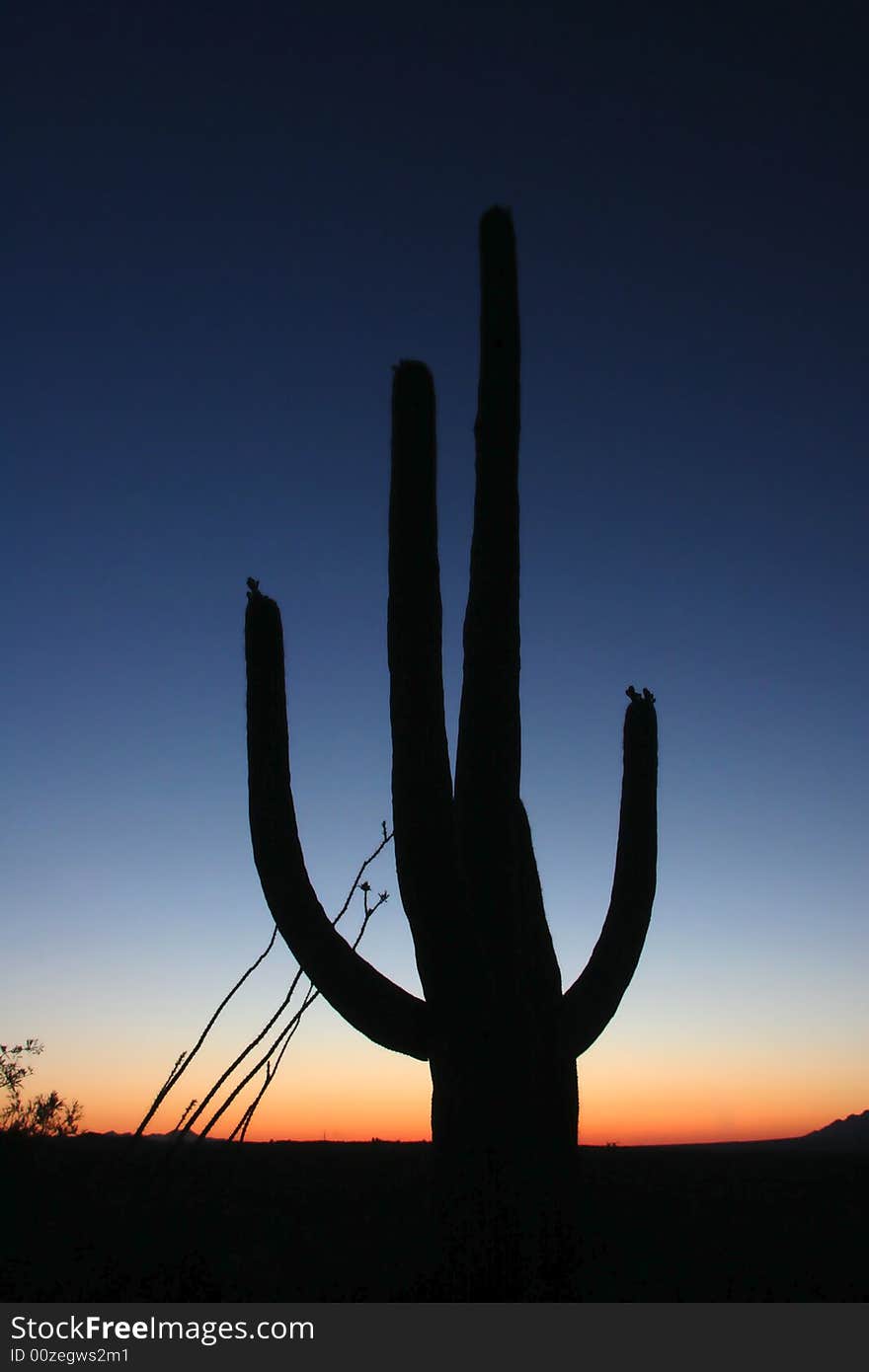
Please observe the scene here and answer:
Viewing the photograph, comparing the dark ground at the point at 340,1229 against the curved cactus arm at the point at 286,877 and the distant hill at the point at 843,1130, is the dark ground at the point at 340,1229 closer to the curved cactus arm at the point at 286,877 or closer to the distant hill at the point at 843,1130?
the curved cactus arm at the point at 286,877

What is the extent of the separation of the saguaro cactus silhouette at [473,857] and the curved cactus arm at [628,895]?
0.02 metres

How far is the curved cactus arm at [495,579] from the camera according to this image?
7.09m

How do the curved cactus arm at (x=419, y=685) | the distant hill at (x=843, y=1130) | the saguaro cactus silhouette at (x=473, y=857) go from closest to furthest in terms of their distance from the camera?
the saguaro cactus silhouette at (x=473, y=857), the curved cactus arm at (x=419, y=685), the distant hill at (x=843, y=1130)

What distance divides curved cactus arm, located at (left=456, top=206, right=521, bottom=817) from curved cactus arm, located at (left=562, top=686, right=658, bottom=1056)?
1.55m

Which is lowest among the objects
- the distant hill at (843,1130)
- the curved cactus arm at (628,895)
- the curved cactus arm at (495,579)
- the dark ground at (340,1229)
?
the distant hill at (843,1130)

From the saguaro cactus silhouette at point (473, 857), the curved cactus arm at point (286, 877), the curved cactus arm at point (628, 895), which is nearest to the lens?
the saguaro cactus silhouette at point (473, 857)

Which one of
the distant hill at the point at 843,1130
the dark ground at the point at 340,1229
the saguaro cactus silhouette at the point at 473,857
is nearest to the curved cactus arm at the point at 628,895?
the saguaro cactus silhouette at the point at 473,857

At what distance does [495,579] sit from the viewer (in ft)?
23.9

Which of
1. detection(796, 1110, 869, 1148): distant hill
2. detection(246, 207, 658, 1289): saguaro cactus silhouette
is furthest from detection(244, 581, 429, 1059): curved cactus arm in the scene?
detection(796, 1110, 869, 1148): distant hill

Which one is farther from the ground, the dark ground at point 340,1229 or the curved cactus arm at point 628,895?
the curved cactus arm at point 628,895

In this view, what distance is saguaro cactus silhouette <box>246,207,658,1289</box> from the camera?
6.34m

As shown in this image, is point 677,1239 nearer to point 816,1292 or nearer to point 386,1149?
point 816,1292

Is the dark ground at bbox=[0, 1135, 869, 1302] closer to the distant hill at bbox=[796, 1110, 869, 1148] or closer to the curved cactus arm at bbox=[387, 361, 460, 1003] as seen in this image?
the curved cactus arm at bbox=[387, 361, 460, 1003]

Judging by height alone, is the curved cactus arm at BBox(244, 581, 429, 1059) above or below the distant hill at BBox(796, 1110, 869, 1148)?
above
